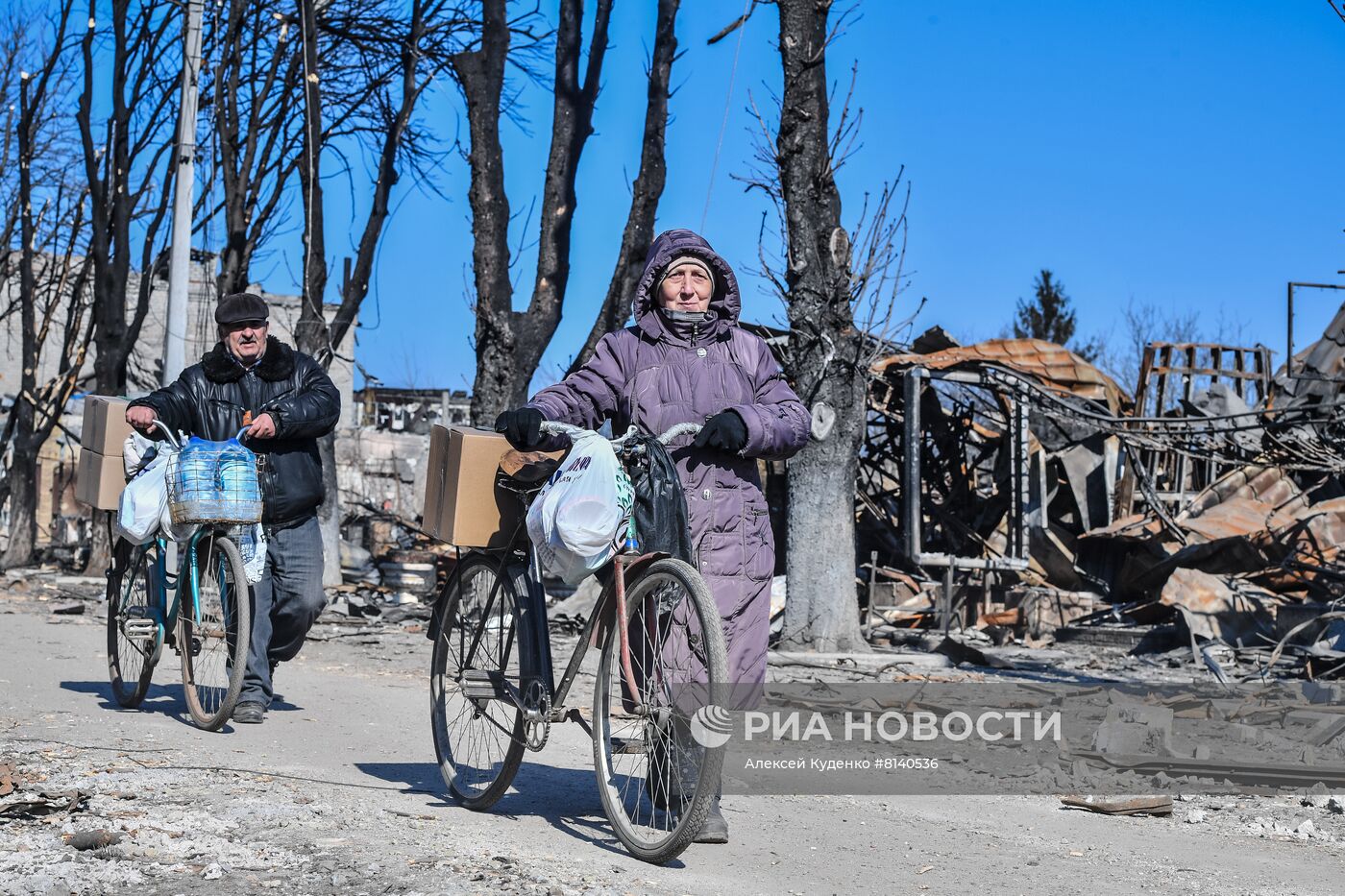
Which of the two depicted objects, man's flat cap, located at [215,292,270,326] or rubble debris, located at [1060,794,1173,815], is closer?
rubble debris, located at [1060,794,1173,815]

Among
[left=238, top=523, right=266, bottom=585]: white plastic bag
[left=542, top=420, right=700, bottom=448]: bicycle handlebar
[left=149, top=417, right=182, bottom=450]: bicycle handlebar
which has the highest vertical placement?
[left=149, top=417, right=182, bottom=450]: bicycle handlebar

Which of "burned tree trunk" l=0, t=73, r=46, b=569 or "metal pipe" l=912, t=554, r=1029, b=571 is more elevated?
"burned tree trunk" l=0, t=73, r=46, b=569

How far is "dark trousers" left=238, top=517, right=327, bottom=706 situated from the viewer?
645 centimetres

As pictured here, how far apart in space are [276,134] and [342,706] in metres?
14.1

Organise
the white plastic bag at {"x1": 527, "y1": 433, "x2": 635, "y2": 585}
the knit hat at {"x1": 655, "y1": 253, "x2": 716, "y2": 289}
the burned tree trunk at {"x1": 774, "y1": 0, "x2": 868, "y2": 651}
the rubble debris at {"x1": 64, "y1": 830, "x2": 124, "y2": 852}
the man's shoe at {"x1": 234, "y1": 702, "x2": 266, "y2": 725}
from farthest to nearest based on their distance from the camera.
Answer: the burned tree trunk at {"x1": 774, "y1": 0, "x2": 868, "y2": 651} < the man's shoe at {"x1": 234, "y1": 702, "x2": 266, "y2": 725} < the knit hat at {"x1": 655, "y1": 253, "x2": 716, "y2": 289} < the white plastic bag at {"x1": 527, "y1": 433, "x2": 635, "y2": 585} < the rubble debris at {"x1": 64, "y1": 830, "x2": 124, "y2": 852}

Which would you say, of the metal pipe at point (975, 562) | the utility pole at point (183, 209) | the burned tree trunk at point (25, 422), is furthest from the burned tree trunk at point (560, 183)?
the burned tree trunk at point (25, 422)

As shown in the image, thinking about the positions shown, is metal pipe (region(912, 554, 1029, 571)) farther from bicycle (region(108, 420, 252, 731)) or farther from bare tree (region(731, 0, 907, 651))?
bicycle (region(108, 420, 252, 731))

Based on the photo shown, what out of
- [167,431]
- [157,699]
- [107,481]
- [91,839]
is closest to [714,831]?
[91,839]

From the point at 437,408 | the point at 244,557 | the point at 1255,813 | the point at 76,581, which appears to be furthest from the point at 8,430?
the point at 437,408

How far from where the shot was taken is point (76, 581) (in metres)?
17.6

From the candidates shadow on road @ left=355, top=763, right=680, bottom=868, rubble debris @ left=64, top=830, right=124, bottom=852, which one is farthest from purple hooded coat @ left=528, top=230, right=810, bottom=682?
rubble debris @ left=64, top=830, right=124, bottom=852

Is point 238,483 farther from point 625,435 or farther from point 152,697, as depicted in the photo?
point 625,435

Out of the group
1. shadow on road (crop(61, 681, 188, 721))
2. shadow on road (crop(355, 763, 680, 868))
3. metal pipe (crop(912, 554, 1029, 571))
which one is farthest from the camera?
metal pipe (crop(912, 554, 1029, 571))

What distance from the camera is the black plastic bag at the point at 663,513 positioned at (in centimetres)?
409
